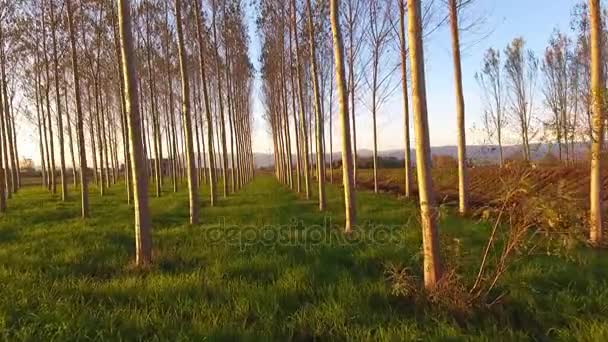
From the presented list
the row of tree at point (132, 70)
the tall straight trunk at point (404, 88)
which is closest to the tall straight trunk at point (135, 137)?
the row of tree at point (132, 70)

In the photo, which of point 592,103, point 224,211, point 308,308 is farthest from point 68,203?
point 592,103

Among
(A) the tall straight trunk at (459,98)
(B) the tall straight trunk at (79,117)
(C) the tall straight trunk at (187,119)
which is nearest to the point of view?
(C) the tall straight trunk at (187,119)

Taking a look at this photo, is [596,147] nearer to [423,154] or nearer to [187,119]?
[423,154]

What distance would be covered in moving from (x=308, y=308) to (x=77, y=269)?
3.64 metres

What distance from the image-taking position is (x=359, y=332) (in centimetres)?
342

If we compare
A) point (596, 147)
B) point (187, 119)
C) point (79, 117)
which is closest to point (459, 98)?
point (596, 147)

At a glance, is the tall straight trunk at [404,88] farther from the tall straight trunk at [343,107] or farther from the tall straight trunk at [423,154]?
the tall straight trunk at [423,154]

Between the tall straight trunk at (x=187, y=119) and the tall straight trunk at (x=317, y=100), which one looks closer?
the tall straight trunk at (x=187, y=119)

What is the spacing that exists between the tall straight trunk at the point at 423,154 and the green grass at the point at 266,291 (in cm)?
32

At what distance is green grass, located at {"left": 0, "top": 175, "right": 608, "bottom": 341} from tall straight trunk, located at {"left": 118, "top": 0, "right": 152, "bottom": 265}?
0.32 metres

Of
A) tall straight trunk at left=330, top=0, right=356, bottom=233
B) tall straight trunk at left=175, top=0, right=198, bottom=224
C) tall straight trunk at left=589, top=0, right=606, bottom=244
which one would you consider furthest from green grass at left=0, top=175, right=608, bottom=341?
tall straight trunk at left=175, top=0, right=198, bottom=224

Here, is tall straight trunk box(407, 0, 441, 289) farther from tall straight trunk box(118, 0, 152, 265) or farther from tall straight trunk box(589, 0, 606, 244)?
tall straight trunk box(118, 0, 152, 265)

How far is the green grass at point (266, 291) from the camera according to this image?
3.47 m

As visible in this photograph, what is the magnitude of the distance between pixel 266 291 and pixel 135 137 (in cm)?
306
